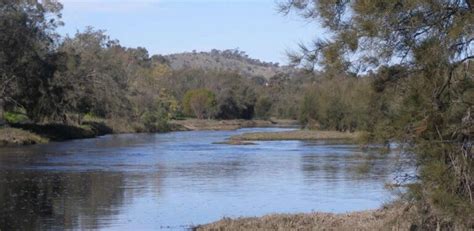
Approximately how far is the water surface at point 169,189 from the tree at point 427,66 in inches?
59.6

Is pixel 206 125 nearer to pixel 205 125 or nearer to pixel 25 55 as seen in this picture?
pixel 205 125

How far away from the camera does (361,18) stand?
951 centimetres

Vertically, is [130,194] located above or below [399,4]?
below

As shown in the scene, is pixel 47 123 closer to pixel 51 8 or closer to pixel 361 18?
pixel 51 8

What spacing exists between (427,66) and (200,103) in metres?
112

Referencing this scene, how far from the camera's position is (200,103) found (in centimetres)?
12094

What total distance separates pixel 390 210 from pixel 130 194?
1113 cm

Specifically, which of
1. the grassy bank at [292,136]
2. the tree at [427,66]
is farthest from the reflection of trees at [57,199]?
the grassy bank at [292,136]

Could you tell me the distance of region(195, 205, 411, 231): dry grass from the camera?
44.3 feet

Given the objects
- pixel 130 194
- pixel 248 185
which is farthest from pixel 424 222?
pixel 248 185

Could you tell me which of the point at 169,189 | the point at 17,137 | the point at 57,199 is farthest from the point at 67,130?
the point at 57,199

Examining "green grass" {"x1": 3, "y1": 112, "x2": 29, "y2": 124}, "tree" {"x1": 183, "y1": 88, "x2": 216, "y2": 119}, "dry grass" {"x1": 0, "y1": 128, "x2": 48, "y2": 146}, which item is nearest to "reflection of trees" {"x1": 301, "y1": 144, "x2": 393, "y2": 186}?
"dry grass" {"x1": 0, "y1": 128, "x2": 48, "y2": 146}

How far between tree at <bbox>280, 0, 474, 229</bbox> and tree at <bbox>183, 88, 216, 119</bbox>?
10976cm

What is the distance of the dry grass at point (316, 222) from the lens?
13500 millimetres
